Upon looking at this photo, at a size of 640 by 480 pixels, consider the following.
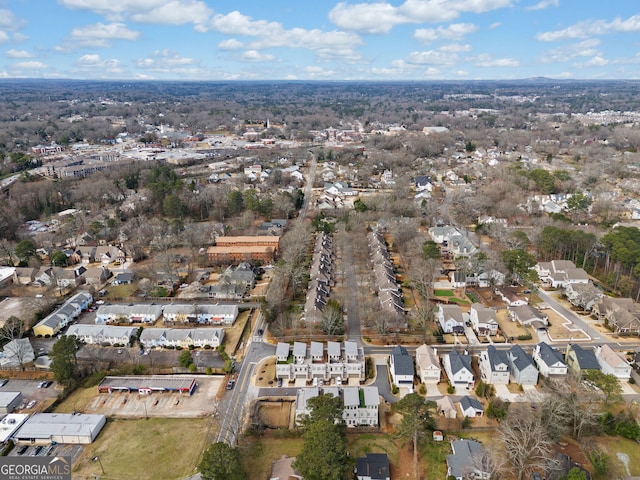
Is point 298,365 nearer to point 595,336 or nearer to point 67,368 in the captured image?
point 67,368

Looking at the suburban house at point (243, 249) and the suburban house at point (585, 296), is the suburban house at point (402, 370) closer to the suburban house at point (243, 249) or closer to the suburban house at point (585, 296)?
the suburban house at point (585, 296)

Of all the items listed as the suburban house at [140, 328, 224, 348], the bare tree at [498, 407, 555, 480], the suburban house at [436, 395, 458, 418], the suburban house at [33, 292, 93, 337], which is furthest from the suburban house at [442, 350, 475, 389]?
the suburban house at [33, 292, 93, 337]

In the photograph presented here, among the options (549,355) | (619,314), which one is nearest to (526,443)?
(549,355)

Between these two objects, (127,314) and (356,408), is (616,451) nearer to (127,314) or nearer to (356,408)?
(356,408)

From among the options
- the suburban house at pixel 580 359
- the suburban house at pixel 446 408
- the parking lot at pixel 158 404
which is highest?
the suburban house at pixel 580 359

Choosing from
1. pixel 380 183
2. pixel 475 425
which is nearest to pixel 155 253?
pixel 475 425

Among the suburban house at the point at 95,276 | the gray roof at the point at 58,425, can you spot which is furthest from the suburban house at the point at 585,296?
the suburban house at the point at 95,276

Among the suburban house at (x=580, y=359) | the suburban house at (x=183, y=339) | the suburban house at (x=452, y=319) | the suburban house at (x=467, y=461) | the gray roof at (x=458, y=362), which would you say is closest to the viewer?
the suburban house at (x=467, y=461)
